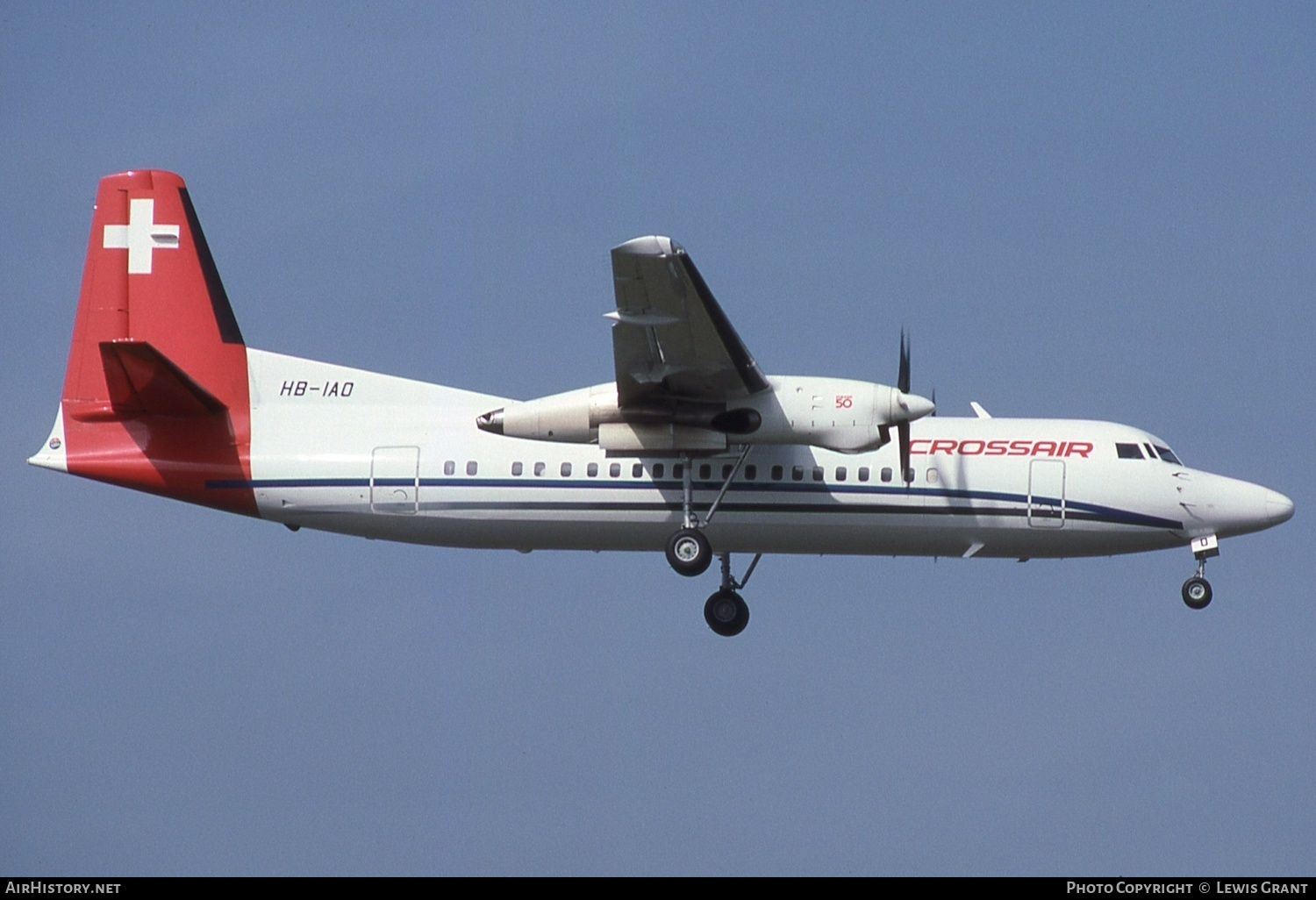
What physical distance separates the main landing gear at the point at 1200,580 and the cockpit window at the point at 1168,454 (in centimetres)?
118

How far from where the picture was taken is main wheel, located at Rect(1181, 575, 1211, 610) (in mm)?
26438

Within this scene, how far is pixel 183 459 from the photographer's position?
87.1ft

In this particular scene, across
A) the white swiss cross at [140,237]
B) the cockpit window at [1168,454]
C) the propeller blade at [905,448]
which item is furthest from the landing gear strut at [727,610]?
the white swiss cross at [140,237]

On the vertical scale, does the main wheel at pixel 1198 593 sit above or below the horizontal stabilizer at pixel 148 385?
below

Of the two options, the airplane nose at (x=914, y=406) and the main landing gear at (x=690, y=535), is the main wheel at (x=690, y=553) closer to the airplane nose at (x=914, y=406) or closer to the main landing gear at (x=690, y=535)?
the main landing gear at (x=690, y=535)

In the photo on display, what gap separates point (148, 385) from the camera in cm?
2605

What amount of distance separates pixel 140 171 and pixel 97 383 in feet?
11.2

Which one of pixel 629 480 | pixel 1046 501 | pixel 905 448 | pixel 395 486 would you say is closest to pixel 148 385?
pixel 395 486

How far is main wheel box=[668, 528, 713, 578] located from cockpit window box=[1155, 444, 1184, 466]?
6.71 meters

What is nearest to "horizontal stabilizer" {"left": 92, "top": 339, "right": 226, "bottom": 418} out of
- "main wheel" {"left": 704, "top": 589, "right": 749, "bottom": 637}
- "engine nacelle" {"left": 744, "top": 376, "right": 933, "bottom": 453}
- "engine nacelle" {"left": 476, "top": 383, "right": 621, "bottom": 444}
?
"engine nacelle" {"left": 476, "top": 383, "right": 621, "bottom": 444}

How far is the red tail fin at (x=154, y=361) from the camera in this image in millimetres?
26422

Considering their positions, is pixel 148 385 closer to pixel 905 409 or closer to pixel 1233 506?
pixel 905 409

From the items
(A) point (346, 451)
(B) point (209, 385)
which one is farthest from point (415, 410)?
(B) point (209, 385)

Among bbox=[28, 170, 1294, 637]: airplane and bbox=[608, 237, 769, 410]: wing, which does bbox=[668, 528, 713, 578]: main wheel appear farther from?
bbox=[608, 237, 769, 410]: wing
